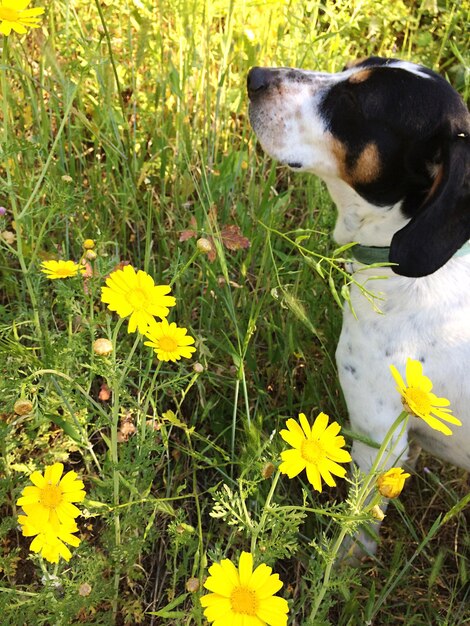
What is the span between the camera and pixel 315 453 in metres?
1.12

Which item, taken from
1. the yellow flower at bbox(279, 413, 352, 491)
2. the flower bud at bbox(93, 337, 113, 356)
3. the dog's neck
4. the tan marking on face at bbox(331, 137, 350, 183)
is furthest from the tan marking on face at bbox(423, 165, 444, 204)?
the flower bud at bbox(93, 337, 113, 356)

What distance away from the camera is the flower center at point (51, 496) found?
3.78 ft

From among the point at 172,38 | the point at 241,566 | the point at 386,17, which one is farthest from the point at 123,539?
the point at 386,17

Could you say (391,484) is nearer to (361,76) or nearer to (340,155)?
(340,155)

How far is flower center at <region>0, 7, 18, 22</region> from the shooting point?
4.33 ft

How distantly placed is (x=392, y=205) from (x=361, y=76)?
40 centimetres

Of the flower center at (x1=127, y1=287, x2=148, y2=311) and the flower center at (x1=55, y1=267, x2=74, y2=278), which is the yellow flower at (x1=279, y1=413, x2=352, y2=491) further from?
the flower center at (x1=55, y1=267, x2=74, y2=278)

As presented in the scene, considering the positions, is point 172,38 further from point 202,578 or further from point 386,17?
point 202,578

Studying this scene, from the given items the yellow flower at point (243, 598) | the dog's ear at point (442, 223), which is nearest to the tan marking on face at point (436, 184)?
the dog's ear at point (442, 223)

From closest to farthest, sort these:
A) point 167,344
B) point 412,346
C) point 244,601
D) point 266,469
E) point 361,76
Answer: point 244,601
point 266,469
point 167,344
point 412,346
point 361,76

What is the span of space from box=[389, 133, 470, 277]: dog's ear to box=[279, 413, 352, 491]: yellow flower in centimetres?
78

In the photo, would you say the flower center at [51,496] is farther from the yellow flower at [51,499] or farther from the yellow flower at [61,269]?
the yellow flower at [61,269]

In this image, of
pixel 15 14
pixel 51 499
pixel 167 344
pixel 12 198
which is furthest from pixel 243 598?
pixel 15 14

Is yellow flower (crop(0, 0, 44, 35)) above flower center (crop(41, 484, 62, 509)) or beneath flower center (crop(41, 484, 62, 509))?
above
